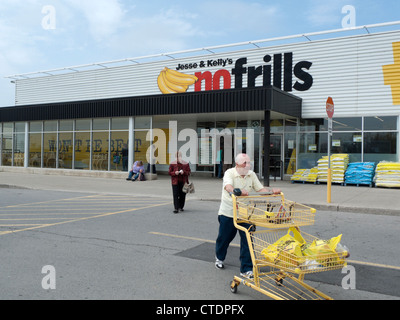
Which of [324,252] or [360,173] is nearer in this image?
[324,252]

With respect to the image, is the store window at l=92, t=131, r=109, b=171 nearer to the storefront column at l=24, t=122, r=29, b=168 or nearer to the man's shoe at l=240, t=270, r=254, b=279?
the storefront column at l=24, t=122, r=29, b=168

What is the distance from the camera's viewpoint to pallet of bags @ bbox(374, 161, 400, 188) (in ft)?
52.0

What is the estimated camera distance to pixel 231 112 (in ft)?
58.7

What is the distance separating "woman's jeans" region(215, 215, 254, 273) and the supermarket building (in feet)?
37.2

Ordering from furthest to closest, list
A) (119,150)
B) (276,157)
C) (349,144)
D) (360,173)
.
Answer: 1. (119,150)
2. (276,157)
3. (349,144)
4. (360,173)

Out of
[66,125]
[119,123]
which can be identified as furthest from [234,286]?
[66,125]

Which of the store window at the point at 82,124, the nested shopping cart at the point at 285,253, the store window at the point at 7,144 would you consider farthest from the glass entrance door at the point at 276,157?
the store window at the point at 7,144

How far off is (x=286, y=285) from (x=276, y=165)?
1610cm

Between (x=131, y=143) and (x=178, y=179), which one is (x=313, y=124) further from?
(x=178, y=179)

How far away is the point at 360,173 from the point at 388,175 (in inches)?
47.6

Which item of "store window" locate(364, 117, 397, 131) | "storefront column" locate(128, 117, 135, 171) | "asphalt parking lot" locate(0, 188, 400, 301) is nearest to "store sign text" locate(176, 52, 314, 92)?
"store window" locate(364, 117, 397, 131)

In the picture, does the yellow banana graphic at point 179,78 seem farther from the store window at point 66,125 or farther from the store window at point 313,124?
the store window at point 313,124

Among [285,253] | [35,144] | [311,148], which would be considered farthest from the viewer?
[35,144]

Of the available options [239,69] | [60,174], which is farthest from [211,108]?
[60,174]
